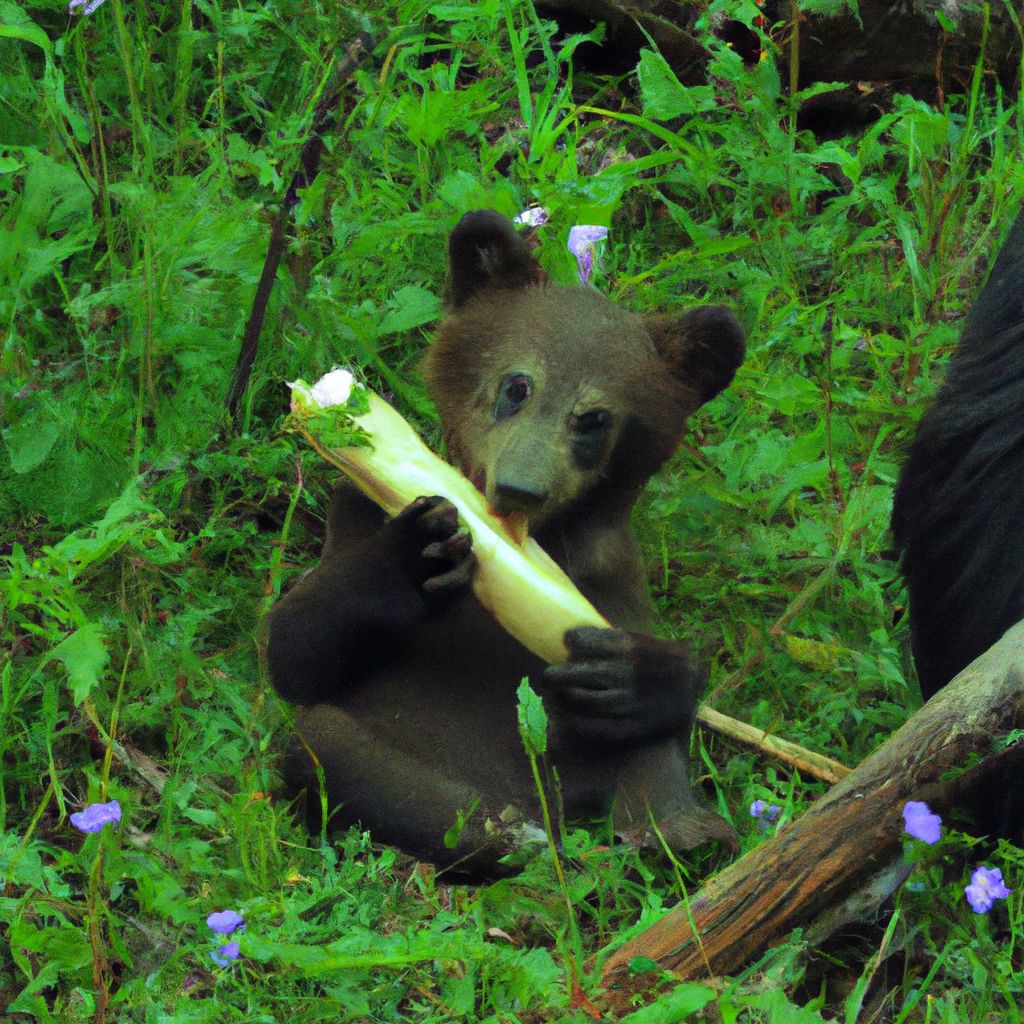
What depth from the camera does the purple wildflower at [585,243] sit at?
453 centimetres

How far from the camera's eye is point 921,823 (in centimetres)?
270

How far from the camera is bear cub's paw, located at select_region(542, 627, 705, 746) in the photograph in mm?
3387

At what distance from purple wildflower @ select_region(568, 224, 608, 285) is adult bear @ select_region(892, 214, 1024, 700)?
116cm

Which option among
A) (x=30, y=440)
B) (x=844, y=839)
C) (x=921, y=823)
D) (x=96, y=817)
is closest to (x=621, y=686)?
(x=844, y=839)

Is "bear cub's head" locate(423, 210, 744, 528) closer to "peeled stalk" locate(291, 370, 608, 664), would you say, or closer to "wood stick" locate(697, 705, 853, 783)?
"peeled stalk" locate(291, 370, 608, 664)

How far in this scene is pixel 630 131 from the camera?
5.39m

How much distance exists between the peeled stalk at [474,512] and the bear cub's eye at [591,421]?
0.26m

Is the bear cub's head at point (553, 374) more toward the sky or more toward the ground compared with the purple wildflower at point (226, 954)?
more toward the sky

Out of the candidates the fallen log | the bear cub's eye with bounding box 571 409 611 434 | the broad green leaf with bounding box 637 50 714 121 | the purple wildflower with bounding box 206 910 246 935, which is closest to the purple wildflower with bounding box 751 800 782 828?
the fallen log

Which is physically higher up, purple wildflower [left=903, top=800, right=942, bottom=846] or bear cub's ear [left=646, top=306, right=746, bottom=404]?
bear cub's ear [left=646, top=306, right=746, bottom=404]

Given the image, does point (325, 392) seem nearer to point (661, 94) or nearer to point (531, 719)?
point (531, 719)

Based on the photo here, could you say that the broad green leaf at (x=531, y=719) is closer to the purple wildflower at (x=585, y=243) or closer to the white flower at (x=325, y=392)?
the white flower at (x=325, y=392)

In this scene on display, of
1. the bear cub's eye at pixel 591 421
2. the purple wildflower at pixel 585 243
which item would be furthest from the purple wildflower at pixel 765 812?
the purple wildflower at pixel 585 243

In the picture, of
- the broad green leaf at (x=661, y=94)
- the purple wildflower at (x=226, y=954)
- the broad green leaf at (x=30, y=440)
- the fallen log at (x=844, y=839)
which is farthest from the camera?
the broad green leaf at (x=661, y=94)
